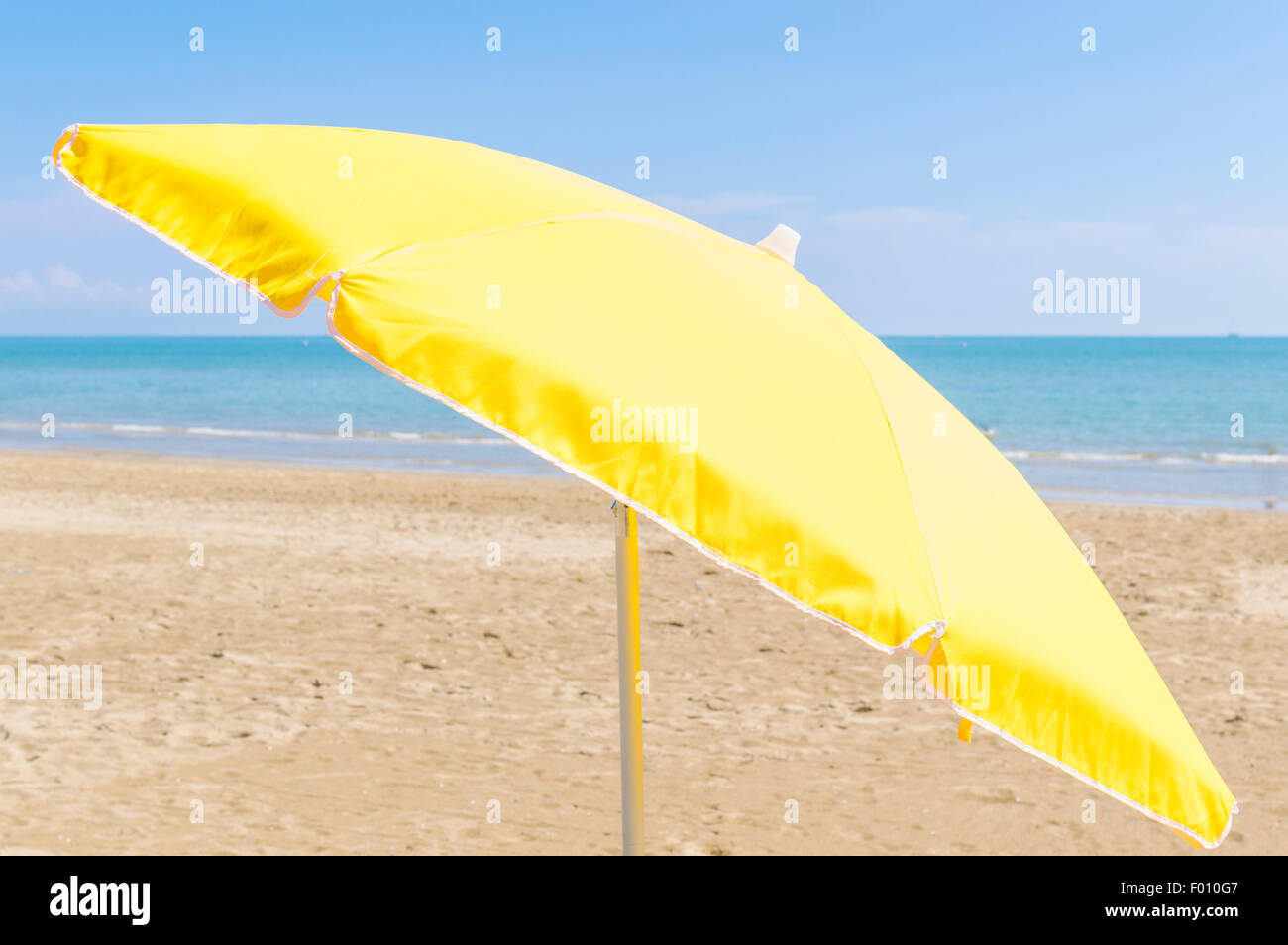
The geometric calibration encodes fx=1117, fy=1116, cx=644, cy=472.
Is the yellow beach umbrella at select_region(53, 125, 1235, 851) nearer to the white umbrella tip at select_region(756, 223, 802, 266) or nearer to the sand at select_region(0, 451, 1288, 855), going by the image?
the white umbrella tip at select_region(756, 223, 802, 266)

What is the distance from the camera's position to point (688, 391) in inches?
74.5

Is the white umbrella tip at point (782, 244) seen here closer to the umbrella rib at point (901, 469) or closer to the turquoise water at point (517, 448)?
the umbrella rib at point (901, 469)

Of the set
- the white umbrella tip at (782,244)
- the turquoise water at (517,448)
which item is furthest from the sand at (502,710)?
the turquoise water at (517,448)

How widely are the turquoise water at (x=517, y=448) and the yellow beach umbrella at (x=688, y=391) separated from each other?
15871 mm

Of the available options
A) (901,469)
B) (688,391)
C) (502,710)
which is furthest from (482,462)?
(688,391)

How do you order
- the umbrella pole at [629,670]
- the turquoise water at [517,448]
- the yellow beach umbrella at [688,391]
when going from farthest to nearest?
the turquoise water at [517,448] → the umbrella pole at [629,670] → the yellow beach umbrella at [688,391]

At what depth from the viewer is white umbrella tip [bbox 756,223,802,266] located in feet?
9.02

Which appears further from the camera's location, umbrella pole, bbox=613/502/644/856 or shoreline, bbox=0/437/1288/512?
shoreline, bbox=0/437/1288/512

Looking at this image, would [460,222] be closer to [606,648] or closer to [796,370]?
[796,370]

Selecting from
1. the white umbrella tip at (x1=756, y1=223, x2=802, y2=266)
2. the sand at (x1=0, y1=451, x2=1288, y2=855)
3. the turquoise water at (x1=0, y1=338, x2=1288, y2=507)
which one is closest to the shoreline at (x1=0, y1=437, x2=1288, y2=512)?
the turquoise water at (x1=0, y1=338, x2=1288, y2=507)

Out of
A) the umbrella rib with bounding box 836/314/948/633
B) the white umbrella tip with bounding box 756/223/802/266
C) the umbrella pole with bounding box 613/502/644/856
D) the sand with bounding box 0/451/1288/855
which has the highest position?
the white umbrella tip with bounding box 756/223/802/266

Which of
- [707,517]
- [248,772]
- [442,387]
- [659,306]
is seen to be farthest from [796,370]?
[248,772]

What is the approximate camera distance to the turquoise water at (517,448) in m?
20.7

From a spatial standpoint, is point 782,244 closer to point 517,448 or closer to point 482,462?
point 482,462
